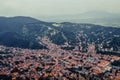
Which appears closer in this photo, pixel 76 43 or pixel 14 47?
pixel 14 47

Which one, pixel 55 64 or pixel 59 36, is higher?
pixel 59 36

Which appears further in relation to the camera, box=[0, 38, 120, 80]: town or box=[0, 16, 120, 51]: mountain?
box=[0, 16, 120, 51]: mountain

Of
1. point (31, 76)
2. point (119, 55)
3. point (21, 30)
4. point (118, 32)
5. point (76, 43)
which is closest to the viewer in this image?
point (31, 76)

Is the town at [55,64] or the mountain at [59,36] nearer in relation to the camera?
the town at [55,64]

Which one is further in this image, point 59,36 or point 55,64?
point 59,36

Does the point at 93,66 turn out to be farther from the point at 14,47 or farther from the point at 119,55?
the point at 14,47

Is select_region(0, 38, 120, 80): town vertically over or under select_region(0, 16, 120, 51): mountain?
under

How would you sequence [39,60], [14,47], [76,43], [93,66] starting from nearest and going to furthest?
[93,66] → [39,60] → [14,47] → [76,43]

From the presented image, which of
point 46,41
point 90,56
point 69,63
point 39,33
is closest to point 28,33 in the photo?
point 39,33

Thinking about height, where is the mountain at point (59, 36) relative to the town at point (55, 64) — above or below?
above
